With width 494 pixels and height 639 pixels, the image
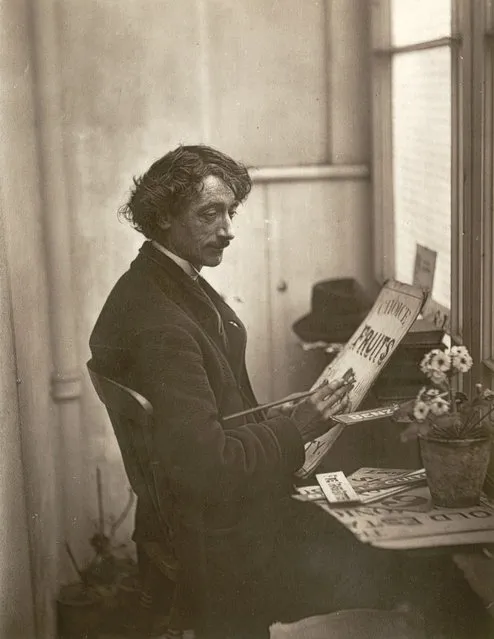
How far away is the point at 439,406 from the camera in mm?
2396

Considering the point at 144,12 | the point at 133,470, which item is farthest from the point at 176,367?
the point at 144,12

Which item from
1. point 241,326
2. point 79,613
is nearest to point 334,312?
point 241,326

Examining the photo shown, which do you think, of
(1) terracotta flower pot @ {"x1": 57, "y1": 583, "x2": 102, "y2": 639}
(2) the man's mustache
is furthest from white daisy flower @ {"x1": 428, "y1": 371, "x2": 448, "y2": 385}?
(1) terracotta flower pot @ {"x1": 57, "y1": 583, "x2": 102, "y2": 639}

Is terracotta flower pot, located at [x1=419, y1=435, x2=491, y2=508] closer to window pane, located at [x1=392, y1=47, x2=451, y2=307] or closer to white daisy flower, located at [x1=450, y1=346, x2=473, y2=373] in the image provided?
white daisy flower, located at [x1=450, y1=346, x2=473, y2=373]

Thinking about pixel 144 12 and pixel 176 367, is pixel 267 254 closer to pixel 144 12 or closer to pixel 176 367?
pixel 176 367

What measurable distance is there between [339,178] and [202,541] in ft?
3.26

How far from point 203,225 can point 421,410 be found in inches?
27.7

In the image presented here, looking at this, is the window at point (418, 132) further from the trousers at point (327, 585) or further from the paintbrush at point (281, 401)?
the trousers at point (327, 585)

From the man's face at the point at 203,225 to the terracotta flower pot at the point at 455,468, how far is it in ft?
2.32

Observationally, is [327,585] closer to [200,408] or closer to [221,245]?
[200,408]

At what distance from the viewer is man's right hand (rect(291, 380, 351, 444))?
8.00ft

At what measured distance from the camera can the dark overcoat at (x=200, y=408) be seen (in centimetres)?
229

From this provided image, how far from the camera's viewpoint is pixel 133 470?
2.48m

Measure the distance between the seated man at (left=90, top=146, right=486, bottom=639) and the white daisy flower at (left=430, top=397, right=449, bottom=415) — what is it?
0.76 feet
